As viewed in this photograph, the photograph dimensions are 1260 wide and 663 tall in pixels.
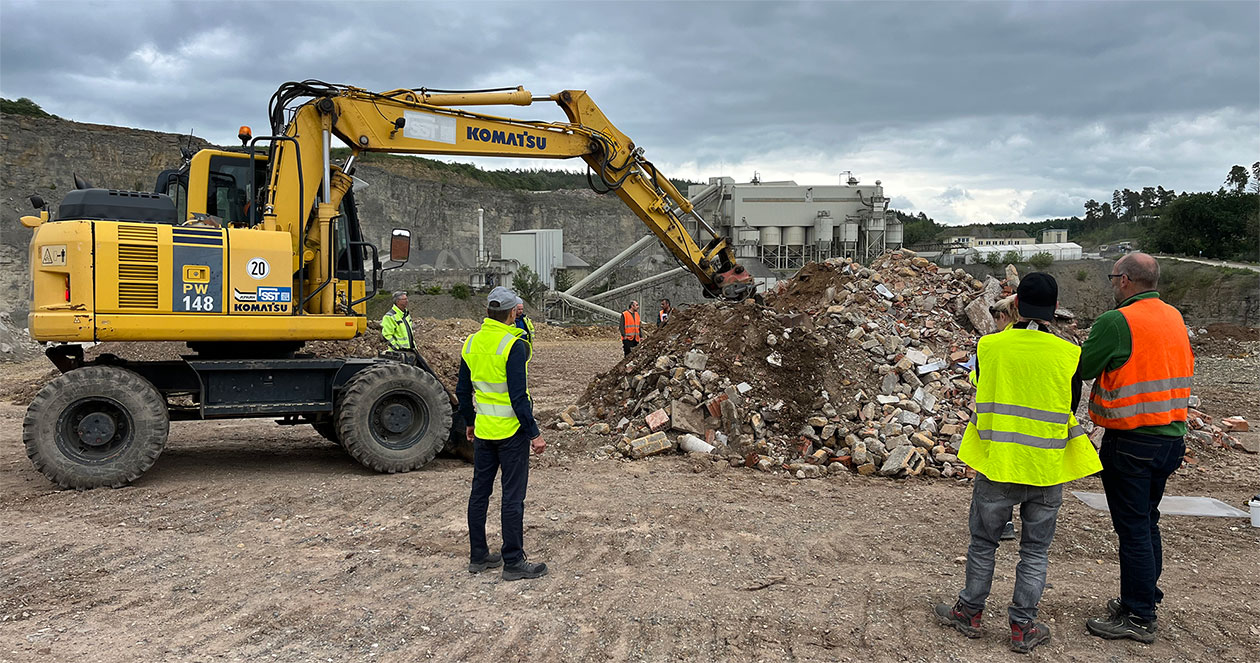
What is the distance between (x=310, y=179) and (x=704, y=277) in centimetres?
466

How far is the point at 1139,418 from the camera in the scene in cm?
362

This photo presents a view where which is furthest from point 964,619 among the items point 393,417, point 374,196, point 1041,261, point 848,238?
point 374,196

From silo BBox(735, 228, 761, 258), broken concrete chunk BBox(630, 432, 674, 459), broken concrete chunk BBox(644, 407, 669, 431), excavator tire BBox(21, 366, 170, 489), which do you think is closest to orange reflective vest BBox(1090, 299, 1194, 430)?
broken concrete chunk BBox(630, 432, 674, 459)

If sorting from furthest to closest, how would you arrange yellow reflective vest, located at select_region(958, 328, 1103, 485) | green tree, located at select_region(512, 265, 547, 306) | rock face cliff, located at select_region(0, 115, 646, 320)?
1. green tree, located at select_region(512, 265, 547, 306)
2. rock face cliff, located at select_region(0, 115, 646, 320)
3. yellow reflective vest, located at select_region(958, 328, 1103, 485)

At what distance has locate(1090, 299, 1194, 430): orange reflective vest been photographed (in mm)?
3611

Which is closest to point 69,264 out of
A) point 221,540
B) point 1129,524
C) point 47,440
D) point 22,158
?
point 47,440

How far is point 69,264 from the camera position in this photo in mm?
6164

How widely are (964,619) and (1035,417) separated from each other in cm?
101

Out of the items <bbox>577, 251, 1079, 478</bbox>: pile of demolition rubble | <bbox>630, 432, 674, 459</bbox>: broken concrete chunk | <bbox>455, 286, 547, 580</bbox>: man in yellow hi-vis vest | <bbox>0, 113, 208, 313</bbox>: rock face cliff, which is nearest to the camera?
<bbox>455, 286, 547, 580</bbox>: man in yellow hi-vis vest

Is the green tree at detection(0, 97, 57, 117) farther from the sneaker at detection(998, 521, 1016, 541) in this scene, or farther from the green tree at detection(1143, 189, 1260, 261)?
the green tree at detection(1143, 189, 1260, 261)

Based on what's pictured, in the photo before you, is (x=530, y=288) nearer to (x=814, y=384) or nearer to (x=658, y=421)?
(x=658, y=421)

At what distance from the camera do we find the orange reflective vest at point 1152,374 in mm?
3611

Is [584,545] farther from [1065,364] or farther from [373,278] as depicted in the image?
[373,278]

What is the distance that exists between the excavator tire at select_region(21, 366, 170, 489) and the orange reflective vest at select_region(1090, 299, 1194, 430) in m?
6.77
